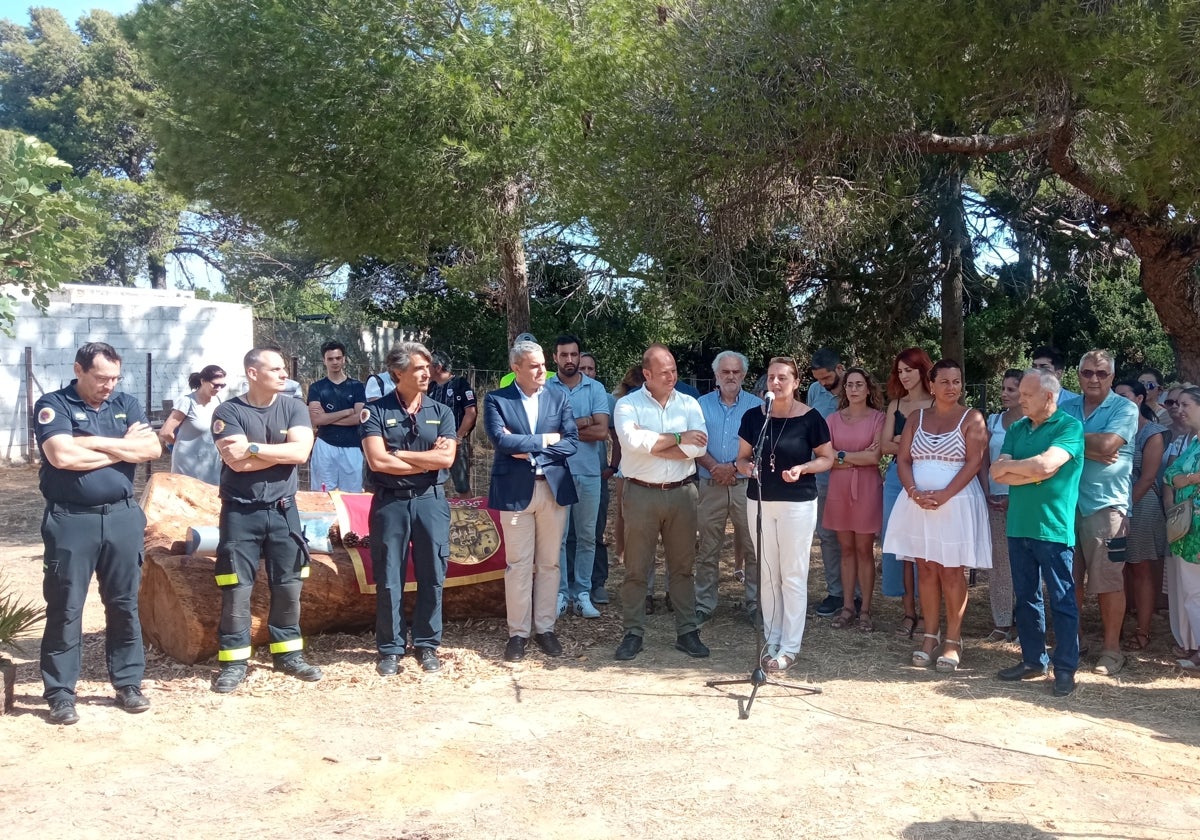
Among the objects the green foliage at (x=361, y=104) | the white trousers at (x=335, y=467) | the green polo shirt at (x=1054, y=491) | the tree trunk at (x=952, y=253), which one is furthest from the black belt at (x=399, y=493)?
the tree trunk at (x=952, y=253)

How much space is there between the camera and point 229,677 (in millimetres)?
5578

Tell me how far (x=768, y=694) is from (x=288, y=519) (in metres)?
2.85

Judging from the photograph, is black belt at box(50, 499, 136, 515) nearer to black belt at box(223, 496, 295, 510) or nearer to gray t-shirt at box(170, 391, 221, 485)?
black belt at box(223, 496, 295, 510)

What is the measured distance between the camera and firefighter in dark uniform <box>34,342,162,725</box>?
504 centimetres

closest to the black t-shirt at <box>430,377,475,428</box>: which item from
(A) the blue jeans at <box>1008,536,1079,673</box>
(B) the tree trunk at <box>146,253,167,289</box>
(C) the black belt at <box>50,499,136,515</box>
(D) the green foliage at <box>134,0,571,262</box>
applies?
(D) the green foliage at <box>134,0,571,262</box>

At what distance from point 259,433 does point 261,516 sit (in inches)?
18.3

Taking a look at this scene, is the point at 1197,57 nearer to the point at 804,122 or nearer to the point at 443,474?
the point at 804,122

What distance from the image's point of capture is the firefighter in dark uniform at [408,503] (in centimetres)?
589

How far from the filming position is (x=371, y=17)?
976cm

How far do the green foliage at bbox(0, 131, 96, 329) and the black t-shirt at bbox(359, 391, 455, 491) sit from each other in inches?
69.0

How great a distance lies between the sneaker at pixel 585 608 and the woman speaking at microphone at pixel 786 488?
1524mm

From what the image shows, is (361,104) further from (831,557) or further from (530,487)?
(831,557)

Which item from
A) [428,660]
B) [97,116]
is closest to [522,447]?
[428,660]

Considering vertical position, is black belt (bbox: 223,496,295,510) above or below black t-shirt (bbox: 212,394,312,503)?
below
